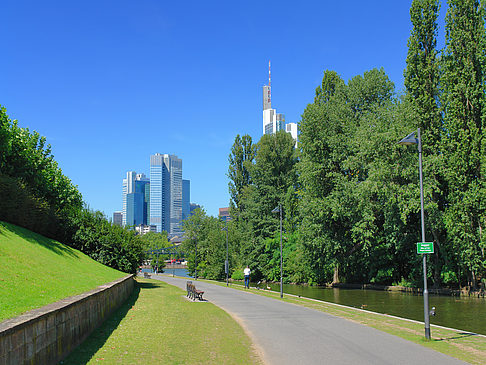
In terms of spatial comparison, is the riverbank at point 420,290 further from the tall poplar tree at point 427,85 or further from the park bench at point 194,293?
the park bench at point 194,293

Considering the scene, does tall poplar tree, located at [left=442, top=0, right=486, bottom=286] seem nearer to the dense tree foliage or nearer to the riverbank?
the dense tree foliage

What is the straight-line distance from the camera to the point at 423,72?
36.4m

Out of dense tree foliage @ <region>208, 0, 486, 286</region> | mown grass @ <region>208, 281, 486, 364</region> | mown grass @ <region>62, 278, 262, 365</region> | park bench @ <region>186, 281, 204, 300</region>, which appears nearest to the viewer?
mown grass @ <region>62, 278, 262, 365</region>

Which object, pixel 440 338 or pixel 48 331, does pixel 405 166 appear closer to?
pixel 440 338

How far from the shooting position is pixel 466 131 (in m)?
32.6

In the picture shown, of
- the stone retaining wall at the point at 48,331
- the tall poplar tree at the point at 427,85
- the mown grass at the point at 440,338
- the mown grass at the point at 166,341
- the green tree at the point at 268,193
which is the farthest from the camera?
the green tree at the point at 268,193

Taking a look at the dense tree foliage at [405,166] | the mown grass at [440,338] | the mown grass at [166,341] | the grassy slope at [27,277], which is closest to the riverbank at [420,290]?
the dense tree foliage at [405,166]

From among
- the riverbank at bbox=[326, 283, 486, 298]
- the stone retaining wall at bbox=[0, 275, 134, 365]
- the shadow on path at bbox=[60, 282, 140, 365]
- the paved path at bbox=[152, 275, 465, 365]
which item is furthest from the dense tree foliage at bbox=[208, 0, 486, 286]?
the stone retaining wall at bbox=[0, 275, 134, 365]

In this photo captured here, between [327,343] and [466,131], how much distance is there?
89.1 feet

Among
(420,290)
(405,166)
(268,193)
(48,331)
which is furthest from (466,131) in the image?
(48,331)

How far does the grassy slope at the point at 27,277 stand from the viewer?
32.1ft

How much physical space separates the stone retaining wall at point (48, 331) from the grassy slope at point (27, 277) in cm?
69

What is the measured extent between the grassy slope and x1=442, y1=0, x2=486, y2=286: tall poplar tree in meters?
28.1

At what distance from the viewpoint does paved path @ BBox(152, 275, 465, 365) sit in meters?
9.73
